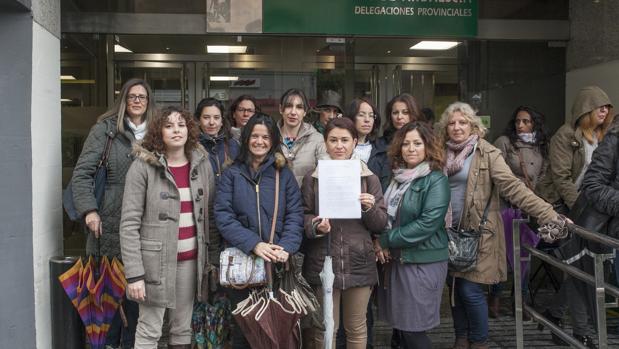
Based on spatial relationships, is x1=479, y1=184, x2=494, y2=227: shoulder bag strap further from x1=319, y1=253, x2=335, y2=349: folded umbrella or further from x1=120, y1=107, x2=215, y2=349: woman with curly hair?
x1=120, y1=107, x2=215, y2=349: woman with curly hair

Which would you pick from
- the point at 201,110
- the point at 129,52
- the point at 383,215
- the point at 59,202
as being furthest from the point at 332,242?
the point at 129,52

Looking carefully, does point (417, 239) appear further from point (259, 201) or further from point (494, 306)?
point (494, 306)

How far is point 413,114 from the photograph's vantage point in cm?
489

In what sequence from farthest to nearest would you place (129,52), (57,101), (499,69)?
1. (499,69)
2. (129,52)
3. (57,101)

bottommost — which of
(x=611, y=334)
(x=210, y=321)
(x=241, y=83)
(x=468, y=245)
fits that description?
(x=611, y=334)

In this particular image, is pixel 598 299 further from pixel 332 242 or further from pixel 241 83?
pixel 241 83

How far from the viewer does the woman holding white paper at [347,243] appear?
4043mm

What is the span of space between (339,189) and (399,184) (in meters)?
0.66

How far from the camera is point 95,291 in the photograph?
4.26 meters

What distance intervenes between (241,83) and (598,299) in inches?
186

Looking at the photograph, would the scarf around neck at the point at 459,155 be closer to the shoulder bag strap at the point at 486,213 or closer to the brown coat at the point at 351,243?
the shoulder bag strap at the point at 486,213

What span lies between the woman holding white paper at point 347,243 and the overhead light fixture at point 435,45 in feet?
11.9

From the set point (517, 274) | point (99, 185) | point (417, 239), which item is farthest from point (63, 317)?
point (517, 274)

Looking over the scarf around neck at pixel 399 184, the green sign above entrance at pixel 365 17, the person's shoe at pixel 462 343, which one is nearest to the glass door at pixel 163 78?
the green sign above entrance at pixel 365 17
